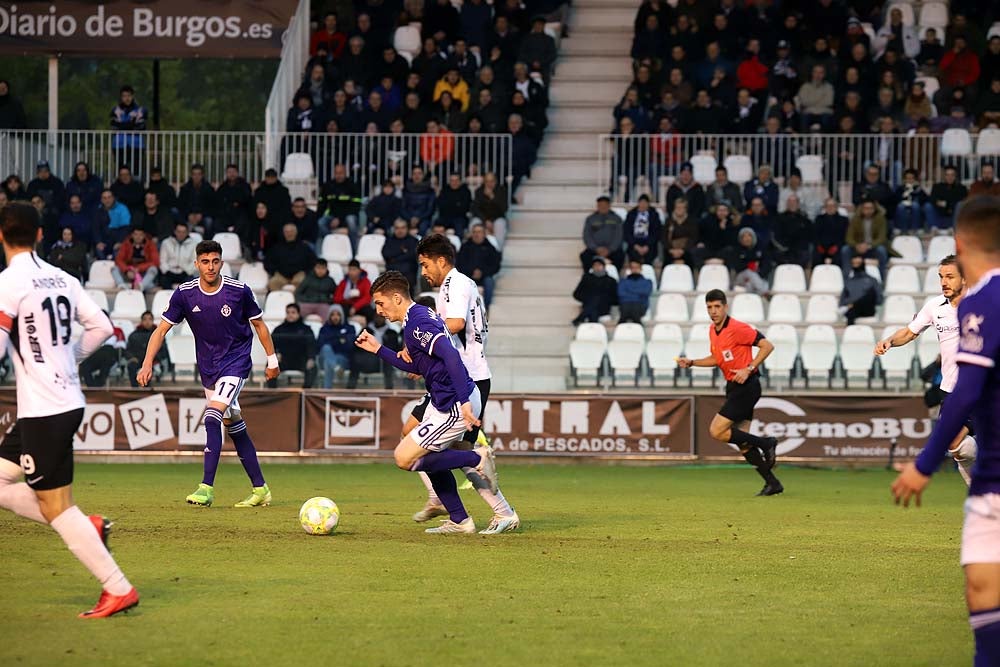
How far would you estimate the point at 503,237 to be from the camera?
2469 centimetres

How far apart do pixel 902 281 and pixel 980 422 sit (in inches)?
694

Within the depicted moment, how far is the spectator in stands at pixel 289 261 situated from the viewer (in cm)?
2303

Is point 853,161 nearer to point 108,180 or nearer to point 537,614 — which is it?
point 108,180

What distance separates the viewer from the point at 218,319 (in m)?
13.0

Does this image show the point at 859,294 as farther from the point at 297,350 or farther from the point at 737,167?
the point at 297,350

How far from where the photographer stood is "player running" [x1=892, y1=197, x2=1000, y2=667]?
215 inches

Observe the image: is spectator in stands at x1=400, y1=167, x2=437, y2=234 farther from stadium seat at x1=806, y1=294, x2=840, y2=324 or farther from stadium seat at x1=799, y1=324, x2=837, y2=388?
stadium seat at x1=799, y1=324, x2=837, y2=388

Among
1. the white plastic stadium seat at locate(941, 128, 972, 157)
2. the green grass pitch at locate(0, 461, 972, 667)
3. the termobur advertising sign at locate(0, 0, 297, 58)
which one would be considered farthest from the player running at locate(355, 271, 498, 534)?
the termobur advertising sign at locate(0, 0, 297, 58)

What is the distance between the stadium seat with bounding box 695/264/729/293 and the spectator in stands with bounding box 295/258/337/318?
6.02 m

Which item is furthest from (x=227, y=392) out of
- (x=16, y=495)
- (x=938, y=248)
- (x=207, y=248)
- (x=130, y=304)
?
(x=938, y=248)

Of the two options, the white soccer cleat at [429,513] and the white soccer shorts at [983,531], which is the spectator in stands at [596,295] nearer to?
the white soccer cleat at [429,513]

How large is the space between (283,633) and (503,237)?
17991 millimetres

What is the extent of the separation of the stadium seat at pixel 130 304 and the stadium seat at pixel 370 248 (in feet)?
11.8

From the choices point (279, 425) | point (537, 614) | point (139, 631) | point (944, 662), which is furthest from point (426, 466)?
point (279, 425)
